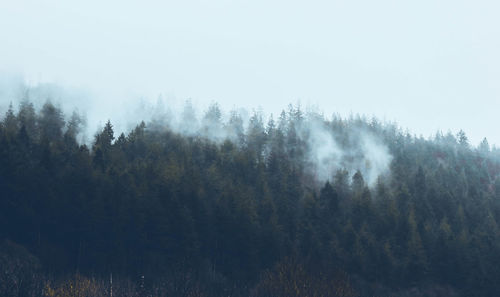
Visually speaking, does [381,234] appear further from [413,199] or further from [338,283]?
[338,283]

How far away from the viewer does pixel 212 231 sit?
82.3 meters

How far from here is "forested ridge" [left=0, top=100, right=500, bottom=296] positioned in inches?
2653

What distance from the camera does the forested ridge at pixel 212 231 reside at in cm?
6738

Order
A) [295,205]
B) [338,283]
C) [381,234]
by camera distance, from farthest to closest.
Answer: [295,205] → [381,234] → [338,283]

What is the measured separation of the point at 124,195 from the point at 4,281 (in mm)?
36413

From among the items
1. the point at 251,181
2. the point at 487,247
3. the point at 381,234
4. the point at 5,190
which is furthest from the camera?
the point at 251,181

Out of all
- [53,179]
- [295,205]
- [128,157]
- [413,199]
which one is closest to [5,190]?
[53,179]

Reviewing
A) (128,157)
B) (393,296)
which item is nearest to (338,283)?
(393,296)

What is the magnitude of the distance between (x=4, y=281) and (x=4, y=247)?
28218 millimetres

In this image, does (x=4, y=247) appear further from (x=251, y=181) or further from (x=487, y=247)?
(x=487, y=247)

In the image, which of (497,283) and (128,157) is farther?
(128,157)

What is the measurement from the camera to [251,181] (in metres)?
122

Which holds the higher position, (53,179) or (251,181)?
(251,181)

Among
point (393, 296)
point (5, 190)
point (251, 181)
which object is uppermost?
point (251, 181)
